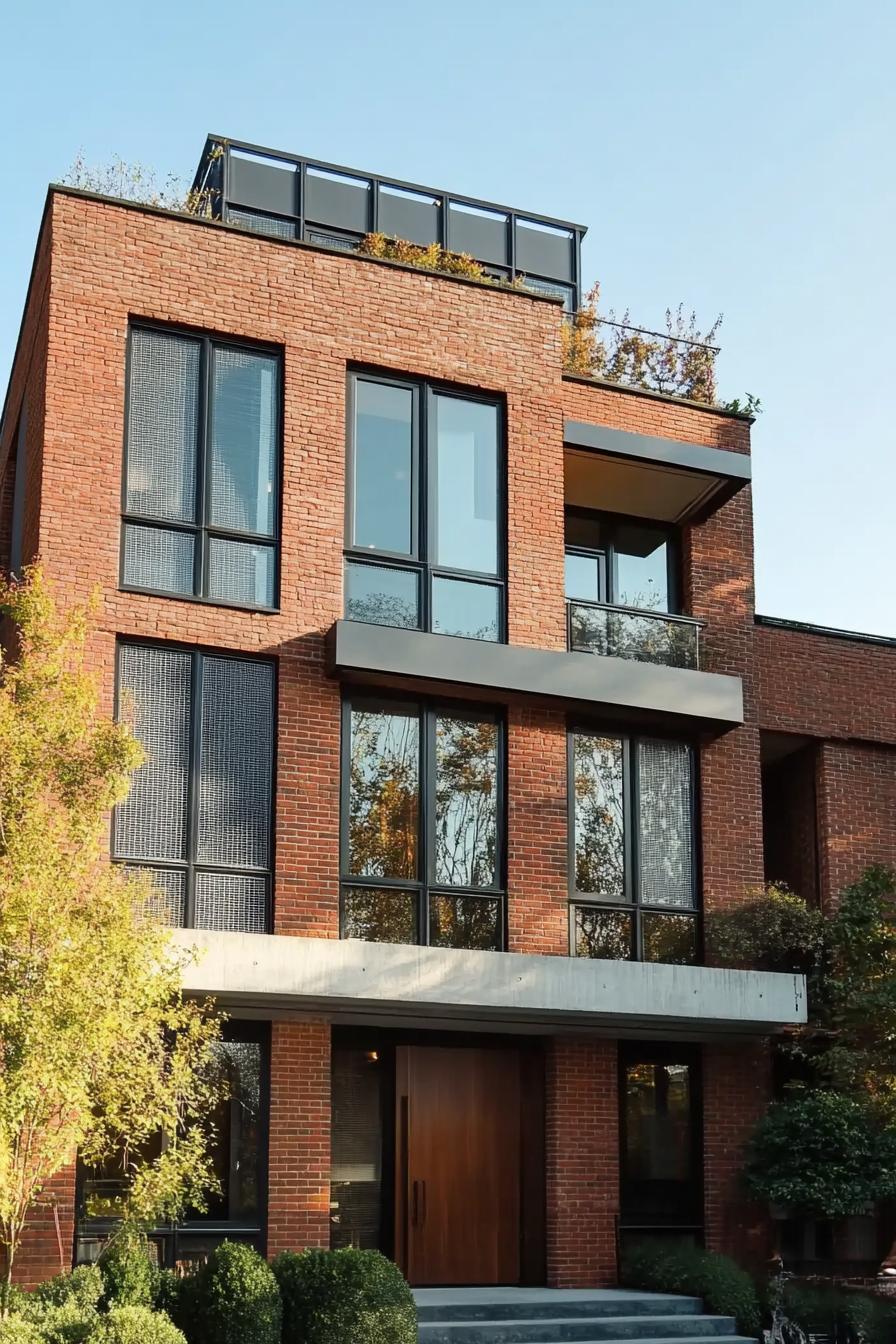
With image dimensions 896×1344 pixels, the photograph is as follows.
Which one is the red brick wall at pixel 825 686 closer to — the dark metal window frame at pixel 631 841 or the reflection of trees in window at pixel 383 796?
the dark metal window frame at pixel 631 841

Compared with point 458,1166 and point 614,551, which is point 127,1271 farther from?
point 614,551

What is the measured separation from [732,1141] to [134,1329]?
26.6 feet

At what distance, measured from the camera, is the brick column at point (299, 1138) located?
15.8 m

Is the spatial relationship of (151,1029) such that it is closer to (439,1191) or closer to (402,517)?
(439,1191)

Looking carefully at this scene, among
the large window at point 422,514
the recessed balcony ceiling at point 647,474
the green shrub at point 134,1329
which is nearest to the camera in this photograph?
the green shrub at point 134,1329

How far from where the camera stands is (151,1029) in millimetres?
12617

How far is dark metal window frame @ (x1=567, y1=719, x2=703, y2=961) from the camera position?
715 inches

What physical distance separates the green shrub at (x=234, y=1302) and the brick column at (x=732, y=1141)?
641cm

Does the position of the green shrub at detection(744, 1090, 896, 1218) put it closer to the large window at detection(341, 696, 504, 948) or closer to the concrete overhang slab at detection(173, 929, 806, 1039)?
the concrete overhang slab at detection(173, 929, 806, 1039)

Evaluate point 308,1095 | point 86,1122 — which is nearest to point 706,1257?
point 308,1095

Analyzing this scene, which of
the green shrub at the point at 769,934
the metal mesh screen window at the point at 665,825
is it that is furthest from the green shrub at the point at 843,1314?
the metal mesh screen window at the point at 665,825

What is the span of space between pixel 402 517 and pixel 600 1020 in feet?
18.2

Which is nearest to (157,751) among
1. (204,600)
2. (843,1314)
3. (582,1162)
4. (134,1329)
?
(204,600)

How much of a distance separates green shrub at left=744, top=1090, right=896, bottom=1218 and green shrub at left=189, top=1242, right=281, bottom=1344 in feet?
19.9
